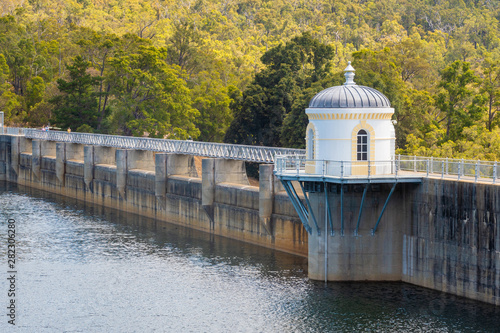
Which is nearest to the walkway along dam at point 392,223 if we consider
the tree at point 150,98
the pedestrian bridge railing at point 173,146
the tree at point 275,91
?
the pedestrian bridge railing at point 173,146

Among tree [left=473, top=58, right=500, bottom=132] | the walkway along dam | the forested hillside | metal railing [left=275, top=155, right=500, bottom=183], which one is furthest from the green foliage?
metal railing [left=275, top=155, right=500, bottom=183]

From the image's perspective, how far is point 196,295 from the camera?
38.4m

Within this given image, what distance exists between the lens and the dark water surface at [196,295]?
34.0 meters

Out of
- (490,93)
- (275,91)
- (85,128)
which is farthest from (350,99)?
(85,128)

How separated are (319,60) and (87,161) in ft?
89.8

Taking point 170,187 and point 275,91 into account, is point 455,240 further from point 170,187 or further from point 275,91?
point 275,91

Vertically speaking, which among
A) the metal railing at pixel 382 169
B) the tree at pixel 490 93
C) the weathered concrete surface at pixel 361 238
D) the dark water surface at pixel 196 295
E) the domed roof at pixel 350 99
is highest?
the tree at pixel 490 93

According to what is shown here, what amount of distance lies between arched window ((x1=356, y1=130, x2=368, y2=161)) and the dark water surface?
6.29 meters

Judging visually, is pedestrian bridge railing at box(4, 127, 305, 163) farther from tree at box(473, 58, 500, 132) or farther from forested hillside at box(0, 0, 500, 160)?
tree at box(473, 58, 500, 132)

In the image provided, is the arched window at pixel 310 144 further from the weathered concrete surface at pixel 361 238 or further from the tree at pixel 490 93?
the tree at pixel 490 93

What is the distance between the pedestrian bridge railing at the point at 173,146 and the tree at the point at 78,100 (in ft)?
18.5

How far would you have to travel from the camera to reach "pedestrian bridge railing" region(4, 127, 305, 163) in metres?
53.5

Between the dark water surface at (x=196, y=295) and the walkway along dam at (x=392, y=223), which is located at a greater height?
the walkway along dam at (x=392, y=223)

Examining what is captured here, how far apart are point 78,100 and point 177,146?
35.8m
